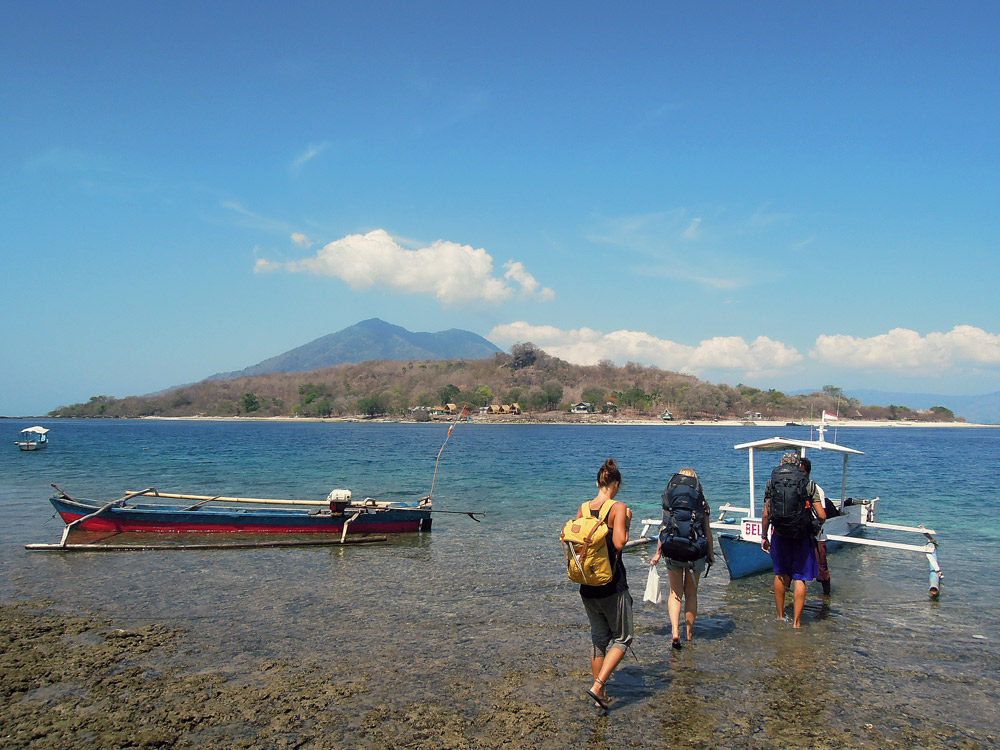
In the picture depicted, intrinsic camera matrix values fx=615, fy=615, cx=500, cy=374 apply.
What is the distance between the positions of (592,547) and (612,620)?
88 cm

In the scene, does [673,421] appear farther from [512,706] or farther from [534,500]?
[512,706]

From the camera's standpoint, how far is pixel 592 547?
583 cm

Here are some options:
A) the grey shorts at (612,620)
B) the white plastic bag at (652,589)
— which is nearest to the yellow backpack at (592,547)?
the grey shorts at (612,620)

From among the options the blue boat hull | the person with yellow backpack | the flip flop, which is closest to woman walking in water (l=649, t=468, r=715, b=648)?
the person with yellow backpack

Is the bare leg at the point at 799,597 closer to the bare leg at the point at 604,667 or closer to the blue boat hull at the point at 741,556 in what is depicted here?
the blue boat hull at the point at 741,556

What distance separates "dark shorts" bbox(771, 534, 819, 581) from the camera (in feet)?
28.4

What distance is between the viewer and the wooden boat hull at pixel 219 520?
16.6m

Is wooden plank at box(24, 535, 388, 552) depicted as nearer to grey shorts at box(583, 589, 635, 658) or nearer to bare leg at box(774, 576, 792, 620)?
bare leg at box(774, 576, 792, 620)

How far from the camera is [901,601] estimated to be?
11.3m

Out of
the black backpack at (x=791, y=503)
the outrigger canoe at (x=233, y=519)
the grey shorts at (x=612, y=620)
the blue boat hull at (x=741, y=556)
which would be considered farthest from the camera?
the outrigger canoe at (x=233, y=519)

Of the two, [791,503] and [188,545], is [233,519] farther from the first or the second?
[791,503]

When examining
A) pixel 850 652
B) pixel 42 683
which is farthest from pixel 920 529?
pixel 42 683

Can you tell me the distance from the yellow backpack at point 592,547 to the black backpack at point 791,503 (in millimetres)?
3636

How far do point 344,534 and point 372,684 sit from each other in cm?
933
